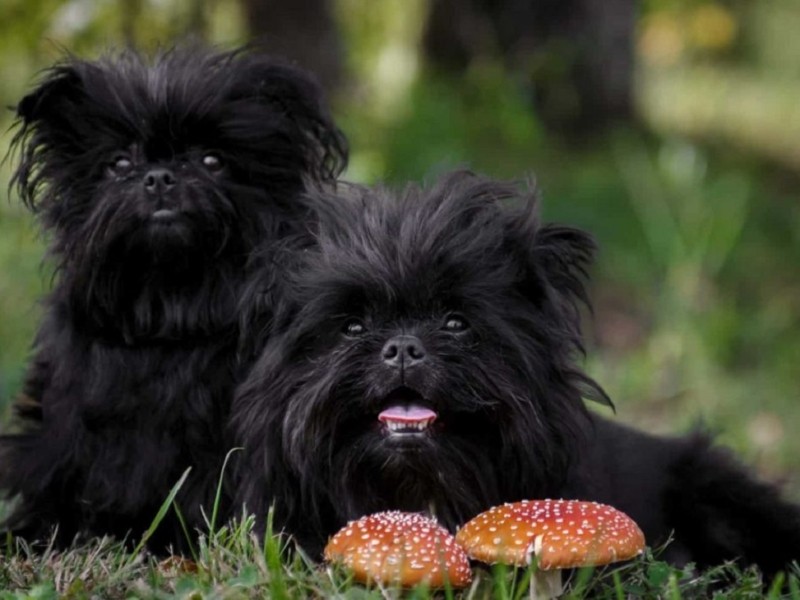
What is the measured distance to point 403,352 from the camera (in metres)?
4.01

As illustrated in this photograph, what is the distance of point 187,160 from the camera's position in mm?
4867

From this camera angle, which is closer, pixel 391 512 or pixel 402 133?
pixel 391 512

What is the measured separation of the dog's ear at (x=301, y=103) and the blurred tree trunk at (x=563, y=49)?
7.11 m

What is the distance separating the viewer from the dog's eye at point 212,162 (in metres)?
4.89

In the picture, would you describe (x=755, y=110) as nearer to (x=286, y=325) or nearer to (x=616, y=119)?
(x=616, y=119)

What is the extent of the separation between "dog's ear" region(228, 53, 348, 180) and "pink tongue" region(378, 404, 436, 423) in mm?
1321

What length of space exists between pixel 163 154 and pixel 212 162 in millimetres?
166

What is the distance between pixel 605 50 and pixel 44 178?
816 centimetres

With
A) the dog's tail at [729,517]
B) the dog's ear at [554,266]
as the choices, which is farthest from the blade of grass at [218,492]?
the dog's tail at [729,517]

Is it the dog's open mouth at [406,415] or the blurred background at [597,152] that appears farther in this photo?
the blurred background at [597,152]

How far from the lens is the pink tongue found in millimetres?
4059

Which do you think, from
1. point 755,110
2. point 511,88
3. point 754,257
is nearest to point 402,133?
point 511,88

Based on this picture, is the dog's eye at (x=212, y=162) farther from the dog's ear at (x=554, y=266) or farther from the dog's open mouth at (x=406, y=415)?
the dog's open mouth at (x=406, y=415)

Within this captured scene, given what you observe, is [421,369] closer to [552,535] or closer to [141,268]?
[552,535]
